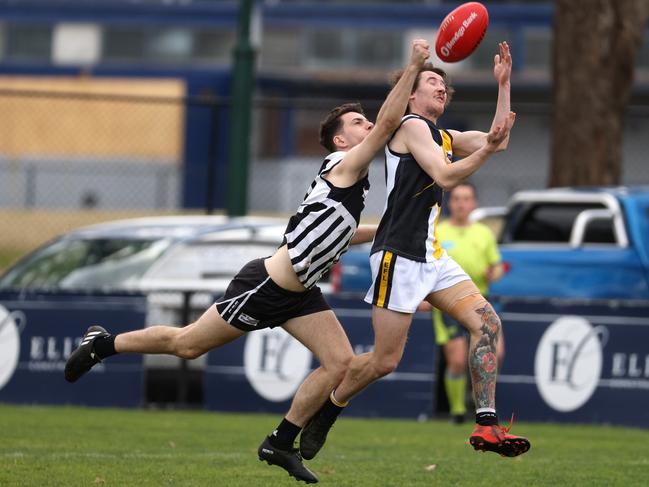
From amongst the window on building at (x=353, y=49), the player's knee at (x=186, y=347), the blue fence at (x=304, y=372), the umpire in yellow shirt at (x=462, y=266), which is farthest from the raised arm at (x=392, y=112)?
the window on building at (x=353, y=49)

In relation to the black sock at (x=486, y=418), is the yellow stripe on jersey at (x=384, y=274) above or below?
above

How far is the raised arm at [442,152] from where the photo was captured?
735 centimetres

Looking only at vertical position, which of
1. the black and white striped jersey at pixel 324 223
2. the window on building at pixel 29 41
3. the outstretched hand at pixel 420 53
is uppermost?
the window on building at pixel 29 41

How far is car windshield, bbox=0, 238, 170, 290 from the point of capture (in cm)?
1368

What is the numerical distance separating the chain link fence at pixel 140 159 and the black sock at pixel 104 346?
15.0 metres

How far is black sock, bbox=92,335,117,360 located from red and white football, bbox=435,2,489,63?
257cm

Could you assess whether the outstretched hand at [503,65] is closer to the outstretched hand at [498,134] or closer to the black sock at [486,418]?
the outstretched hand at [498,134]

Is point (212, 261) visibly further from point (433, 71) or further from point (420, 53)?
point (420, 53)

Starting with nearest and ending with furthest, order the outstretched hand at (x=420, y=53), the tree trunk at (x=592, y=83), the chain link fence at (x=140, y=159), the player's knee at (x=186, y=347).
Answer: the outstretched hand at (x=420, y=53) → the player's knee at (x=186, y=347) → the tree trunk at (x=592, y=83) → the chain link fence at (x=140, y=159)

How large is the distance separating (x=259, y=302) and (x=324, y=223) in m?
0.57

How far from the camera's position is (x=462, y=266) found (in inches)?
500

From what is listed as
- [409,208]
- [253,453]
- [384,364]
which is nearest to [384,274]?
[409,208]

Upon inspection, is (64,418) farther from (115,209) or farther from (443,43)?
(115,209)

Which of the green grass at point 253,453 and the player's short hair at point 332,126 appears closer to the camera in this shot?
the player's short hair at point 332,126
